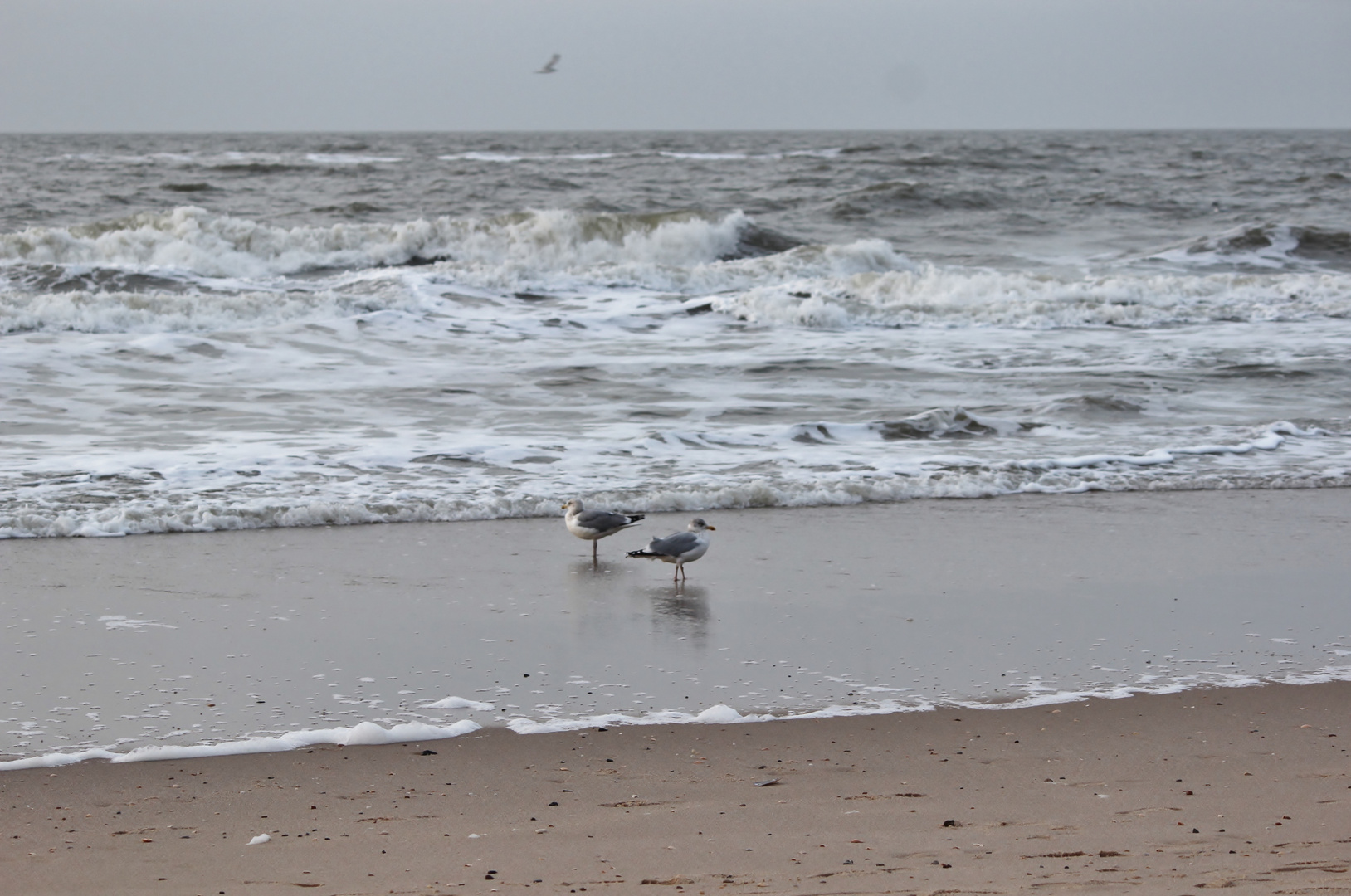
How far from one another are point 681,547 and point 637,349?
7.32 m

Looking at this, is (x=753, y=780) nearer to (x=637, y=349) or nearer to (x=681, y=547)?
(x=681, y=547)

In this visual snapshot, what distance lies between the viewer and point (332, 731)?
379 centimetres

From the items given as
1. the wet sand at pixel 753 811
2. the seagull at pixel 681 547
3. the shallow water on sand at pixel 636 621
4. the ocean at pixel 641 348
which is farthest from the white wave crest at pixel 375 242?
the wet sand at pixel 753 811

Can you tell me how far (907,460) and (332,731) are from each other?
16.1ft

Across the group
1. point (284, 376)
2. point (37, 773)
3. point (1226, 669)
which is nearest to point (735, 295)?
point (284, 376)

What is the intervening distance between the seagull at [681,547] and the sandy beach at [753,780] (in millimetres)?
147

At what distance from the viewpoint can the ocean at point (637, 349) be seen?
7.46 meters

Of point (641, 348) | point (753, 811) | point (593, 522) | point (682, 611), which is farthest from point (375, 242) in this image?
point (753, 811)

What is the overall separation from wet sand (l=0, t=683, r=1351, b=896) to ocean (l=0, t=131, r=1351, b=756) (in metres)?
0.50

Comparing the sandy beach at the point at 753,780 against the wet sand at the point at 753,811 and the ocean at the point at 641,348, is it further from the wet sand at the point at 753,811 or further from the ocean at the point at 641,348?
the ocean at the point at 641,348

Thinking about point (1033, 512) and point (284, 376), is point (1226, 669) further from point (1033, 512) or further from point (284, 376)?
point (284, 376)

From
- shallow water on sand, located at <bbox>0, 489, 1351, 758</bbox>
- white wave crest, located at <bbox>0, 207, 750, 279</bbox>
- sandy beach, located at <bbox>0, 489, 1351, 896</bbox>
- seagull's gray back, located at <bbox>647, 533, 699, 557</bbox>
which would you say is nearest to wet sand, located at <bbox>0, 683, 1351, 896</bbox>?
sandy beach, located at <bbox>0, 489, 1351, 896</bbox>

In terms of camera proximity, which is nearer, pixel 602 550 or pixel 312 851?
pixel 312 851

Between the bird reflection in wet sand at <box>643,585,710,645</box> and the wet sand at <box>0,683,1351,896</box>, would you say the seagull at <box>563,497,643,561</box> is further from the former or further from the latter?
the wet sand at <box>0,683,1351,896</box>
